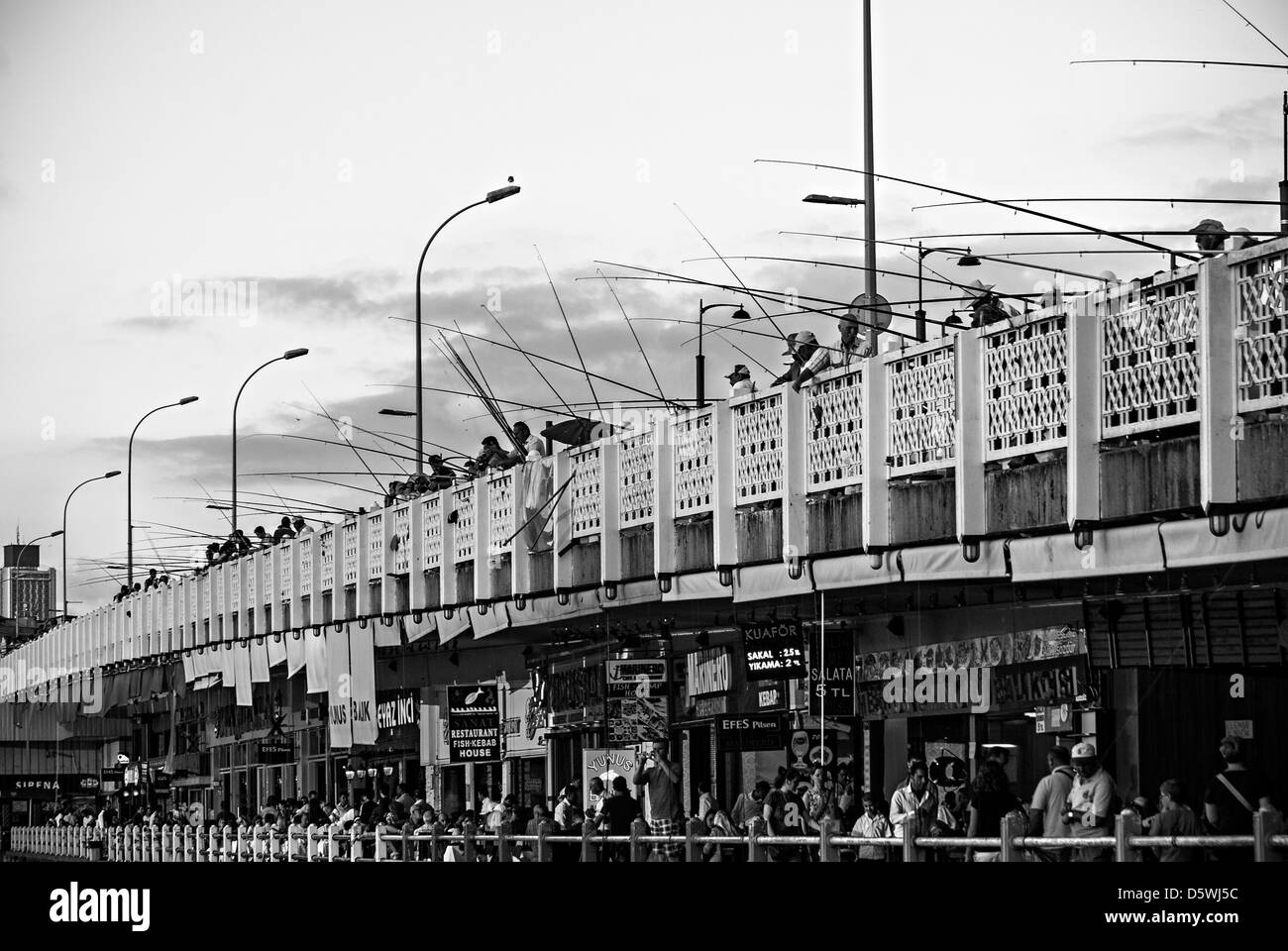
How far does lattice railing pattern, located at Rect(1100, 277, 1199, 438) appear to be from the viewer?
1555 centimetres

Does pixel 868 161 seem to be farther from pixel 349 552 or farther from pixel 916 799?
pixel 349 552

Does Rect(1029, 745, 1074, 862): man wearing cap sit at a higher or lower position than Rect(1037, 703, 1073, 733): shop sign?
lower

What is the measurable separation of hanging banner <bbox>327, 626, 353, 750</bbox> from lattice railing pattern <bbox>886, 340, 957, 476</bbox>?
17.6 metres

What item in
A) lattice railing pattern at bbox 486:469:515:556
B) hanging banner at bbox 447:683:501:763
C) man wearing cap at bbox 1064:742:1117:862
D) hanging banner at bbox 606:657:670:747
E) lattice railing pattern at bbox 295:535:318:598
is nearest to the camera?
man wearing cap at bbox 1064:742:1117:862

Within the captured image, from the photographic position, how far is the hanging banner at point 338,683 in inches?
1407

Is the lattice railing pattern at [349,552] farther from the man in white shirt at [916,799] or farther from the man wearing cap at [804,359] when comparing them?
the man in white shirt at [916,799]

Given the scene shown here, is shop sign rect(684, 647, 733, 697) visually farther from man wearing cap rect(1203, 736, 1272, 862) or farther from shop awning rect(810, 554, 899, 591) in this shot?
man wearing cap rect(1203, 736, 1272, 862)

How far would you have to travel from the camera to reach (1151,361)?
15969mm

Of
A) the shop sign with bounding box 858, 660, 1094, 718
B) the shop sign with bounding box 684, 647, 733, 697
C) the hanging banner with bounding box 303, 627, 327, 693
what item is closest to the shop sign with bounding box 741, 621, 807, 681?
the shop sign with bounding box 858, 660, 1094, 718
